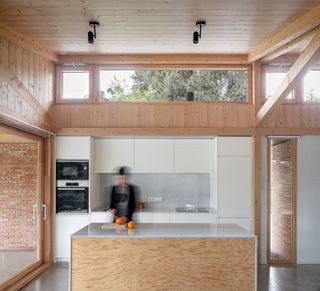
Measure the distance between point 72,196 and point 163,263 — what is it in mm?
2593

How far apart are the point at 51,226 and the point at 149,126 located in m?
2.33

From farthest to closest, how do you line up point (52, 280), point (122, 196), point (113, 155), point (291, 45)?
point (122, 196) < point (113, 155) < point (52, 280) < point (291, 45)

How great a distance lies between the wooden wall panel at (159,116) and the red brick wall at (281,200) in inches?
31.4

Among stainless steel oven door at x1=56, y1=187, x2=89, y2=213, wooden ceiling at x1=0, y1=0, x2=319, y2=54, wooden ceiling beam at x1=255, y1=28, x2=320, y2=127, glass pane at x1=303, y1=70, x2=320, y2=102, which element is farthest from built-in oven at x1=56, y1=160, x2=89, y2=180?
glass pane at x1=303, y1=70, x2=320, y2=102

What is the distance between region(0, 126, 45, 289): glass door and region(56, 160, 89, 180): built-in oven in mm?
305

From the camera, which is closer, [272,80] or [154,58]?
[154,58]

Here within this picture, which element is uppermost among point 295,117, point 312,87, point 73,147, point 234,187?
point 312,87

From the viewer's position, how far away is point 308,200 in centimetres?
628

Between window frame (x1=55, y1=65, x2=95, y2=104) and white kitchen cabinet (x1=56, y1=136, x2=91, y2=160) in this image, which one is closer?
white kitchen cabinet (x1=56, y1=136, x2=91, y2=160)

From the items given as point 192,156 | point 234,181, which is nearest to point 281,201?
point 234,181

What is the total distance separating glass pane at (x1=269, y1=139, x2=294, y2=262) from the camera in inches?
248

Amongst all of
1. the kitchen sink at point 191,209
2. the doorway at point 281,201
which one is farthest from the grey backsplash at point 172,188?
the doorway at point 281,201

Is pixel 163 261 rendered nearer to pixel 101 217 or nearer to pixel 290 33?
pixel 101 217

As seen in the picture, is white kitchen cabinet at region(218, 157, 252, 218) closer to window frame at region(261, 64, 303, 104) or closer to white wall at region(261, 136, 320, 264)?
white wall at region(261, 136, 320, 264)
